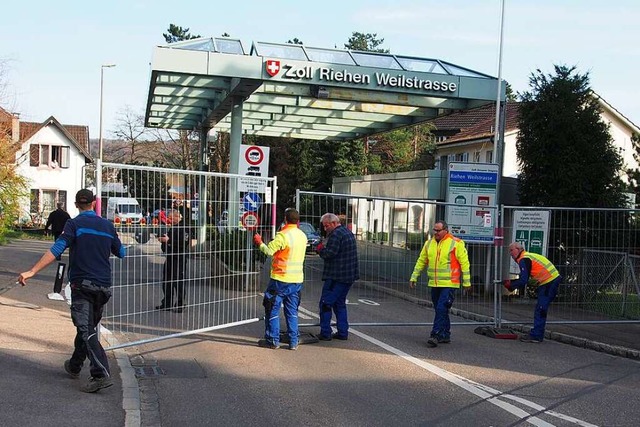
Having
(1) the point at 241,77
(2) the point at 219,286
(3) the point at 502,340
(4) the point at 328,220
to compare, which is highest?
(1) the point at 241,77

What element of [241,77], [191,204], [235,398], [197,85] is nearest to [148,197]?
[191,204]

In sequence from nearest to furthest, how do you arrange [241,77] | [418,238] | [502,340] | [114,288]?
[114,288]
[502,340]
[418,238]
[241,77]

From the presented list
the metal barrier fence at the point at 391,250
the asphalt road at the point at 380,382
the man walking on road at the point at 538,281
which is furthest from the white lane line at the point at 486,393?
the man walking on road at the point at 538,281

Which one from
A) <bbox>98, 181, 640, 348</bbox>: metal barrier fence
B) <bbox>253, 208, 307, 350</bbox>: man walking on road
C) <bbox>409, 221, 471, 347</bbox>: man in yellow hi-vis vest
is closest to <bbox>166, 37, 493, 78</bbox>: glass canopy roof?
<bbox>98, 181, 640, 348</bbox>: metal barrier fence

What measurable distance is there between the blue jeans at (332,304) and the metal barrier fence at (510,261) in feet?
4.62

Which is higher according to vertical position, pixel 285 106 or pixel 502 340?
pixel 285 106

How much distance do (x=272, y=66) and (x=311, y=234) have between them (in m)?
7.11

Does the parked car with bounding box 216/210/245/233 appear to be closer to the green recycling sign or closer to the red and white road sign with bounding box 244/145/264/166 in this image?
the green recycling sign

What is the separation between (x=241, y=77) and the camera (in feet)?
56.5

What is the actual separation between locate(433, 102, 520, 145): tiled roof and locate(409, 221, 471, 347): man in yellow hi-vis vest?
28.7 m

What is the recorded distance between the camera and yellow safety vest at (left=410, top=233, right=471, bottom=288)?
11.1 m

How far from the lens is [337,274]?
1070 centimetres

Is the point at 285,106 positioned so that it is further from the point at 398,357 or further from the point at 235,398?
the point at 235,398

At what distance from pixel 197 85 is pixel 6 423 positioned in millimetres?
14331
